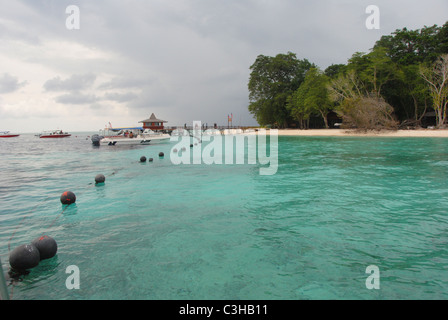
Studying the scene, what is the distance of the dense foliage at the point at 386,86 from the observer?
43906 mm

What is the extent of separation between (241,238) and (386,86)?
58.4 m

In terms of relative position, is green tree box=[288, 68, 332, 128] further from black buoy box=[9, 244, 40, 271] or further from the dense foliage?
black buoy box=[9, 244, 40, 271]

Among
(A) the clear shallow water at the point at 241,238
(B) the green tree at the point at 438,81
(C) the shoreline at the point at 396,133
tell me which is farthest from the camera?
(B) the green tree at the point at 438,81

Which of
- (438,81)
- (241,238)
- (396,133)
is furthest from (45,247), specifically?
(438,81)

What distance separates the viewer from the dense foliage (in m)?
43.9

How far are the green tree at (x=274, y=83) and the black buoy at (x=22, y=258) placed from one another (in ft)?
213

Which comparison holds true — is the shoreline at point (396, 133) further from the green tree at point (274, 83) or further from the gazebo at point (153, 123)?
the gazebo at point (153, 123)

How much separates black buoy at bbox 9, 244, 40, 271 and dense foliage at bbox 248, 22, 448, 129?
154ft

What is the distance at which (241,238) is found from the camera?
21.8 ft

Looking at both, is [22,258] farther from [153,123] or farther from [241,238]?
[153,123]

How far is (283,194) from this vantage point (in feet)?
36.0

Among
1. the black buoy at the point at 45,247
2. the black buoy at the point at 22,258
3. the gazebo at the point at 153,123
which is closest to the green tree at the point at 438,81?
the black buoy at the point at 45,247
